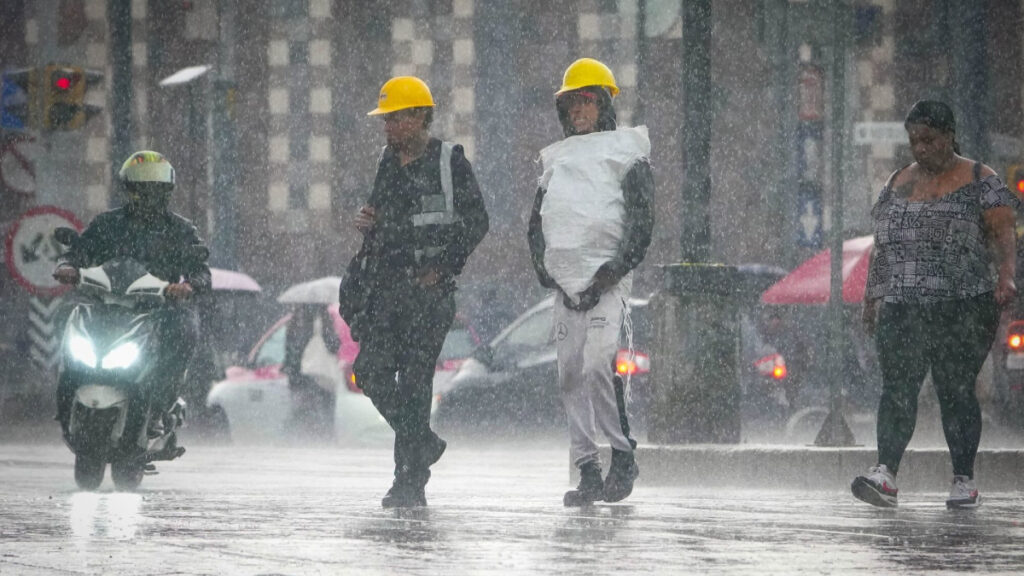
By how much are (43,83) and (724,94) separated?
21514mm

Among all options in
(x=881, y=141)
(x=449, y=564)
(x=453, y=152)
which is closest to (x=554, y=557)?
(x=449, y=564)

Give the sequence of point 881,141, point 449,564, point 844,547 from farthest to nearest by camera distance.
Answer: point 881,141
point 844,547
point 449,564

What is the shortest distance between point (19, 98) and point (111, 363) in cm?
1127

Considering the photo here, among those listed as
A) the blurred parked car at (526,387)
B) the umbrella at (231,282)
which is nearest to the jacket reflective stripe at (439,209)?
the blurred parked car at (526,387)

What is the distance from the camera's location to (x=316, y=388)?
61.6 feet

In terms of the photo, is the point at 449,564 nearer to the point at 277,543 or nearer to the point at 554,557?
the point at 554,557

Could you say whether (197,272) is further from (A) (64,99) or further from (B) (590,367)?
(A) (64,99)

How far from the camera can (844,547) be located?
22.7 feet

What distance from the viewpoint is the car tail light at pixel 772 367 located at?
17.9 m

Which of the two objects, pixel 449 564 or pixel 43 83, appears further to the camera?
pixel 43 83

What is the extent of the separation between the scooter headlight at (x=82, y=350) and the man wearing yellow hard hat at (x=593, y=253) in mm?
2621

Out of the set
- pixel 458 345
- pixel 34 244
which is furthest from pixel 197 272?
pixel 34 244

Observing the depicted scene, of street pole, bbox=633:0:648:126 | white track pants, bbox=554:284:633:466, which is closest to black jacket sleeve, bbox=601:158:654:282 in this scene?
white track pants, bbox=554:284:633:466

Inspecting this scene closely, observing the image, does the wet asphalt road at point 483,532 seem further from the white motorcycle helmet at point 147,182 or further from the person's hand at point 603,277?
the white motorcycle helmet at point 147,182
